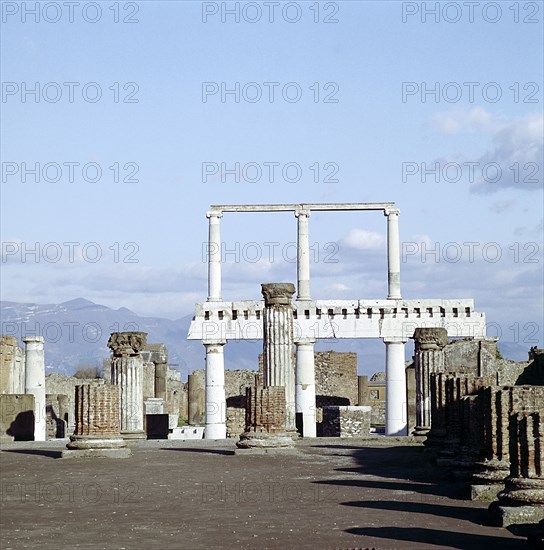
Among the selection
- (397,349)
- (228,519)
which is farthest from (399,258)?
(228,519)

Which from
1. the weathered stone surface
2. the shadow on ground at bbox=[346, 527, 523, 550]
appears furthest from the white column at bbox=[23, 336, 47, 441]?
the shadow on ground at bbox=[346, 527, 523, 550]

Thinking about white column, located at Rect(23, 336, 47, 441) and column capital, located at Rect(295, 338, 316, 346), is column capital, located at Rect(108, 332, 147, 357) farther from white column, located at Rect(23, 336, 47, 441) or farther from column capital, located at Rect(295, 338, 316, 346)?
column capital, located at Rect(295, 338, 316, 346)

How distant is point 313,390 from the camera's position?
46625 millimetres

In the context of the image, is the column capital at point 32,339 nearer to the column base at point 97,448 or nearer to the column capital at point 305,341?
the column capital at point 305,341

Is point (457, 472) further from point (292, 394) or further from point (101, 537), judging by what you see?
point (292, 394)

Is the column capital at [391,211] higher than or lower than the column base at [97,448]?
higher

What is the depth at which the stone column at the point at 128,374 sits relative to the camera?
1067 inches

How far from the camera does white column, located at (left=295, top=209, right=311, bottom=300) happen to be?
47094mm

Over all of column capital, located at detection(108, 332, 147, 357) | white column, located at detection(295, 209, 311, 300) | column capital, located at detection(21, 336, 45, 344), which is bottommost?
column capital, located at detection(108, 332, 147, 357)

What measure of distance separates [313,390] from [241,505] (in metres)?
32.6

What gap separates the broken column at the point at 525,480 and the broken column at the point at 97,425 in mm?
11880

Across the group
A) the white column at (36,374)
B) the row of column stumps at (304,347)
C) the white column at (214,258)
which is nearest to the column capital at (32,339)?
the white column at (36,374)

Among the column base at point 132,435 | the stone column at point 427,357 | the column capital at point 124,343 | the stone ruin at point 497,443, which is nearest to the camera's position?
the stone ruin at point 497,443

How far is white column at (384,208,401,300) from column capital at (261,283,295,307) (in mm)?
21130
